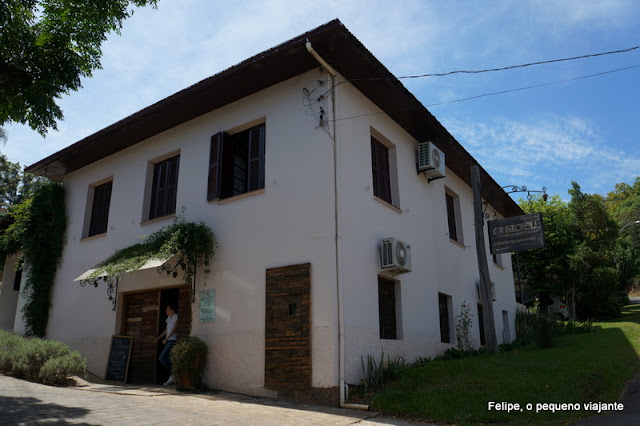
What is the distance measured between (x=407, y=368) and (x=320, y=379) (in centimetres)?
212

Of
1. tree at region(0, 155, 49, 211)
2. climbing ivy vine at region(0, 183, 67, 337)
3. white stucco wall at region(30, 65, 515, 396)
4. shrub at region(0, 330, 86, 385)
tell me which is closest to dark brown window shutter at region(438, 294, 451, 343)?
white stucco wall at region(30, 65, 515, 396)

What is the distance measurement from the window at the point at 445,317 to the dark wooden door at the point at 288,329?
16.2 feet

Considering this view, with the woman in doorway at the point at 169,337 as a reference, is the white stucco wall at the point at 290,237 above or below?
above

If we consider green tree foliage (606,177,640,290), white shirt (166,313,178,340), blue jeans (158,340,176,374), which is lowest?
blue jeans (158,340,176,374)

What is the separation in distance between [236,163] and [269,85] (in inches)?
71.9

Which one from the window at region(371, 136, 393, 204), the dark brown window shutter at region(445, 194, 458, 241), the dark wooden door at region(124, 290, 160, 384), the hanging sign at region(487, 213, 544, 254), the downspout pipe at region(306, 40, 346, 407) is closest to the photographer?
the downspout pipe at region(306, 40, 346, 407)

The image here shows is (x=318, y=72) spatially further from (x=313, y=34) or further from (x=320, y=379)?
(x=320, y=379)

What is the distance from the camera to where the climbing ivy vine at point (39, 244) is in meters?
13.0

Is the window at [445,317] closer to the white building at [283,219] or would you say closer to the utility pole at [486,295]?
the white building at [283,219]

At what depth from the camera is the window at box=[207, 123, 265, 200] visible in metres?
10.2

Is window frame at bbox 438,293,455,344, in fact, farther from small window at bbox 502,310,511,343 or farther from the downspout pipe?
small window at bbox 502,310,511,343

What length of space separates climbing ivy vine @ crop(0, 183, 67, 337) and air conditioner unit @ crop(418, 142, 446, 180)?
9990 millimetres

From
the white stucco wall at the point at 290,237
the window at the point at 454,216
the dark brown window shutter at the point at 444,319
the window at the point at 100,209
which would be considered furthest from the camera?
the window at the point at 454,216

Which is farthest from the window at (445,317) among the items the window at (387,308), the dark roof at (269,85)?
the dark roof at (269,85)
